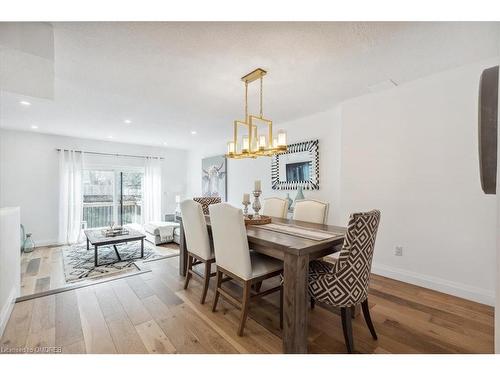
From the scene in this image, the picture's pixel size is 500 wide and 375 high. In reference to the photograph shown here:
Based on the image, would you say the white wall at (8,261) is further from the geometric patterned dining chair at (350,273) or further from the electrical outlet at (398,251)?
the electrical outlet at (398,251)

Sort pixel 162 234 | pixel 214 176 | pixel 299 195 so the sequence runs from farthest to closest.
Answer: pixel 214 176
pixel 162 234
pixel 299 195

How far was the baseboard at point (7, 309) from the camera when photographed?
1704 mm

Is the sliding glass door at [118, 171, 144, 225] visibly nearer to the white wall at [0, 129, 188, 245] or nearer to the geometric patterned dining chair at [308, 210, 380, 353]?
the white wall at [0, 129, 188, 245]

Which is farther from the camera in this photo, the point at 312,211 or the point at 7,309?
the point at 312,211

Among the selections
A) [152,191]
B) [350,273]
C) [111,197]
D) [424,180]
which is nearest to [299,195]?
[424,180]

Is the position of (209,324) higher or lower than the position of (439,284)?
lower

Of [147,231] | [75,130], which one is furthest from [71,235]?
[75,130]

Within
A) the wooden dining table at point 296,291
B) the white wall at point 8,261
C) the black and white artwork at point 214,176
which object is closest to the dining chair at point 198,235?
the wooden dining table at point 296,291

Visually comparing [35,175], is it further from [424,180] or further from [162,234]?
[424,180]

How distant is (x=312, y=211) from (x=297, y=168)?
1.21 metres

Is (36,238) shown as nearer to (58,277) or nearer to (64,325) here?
(58,277)

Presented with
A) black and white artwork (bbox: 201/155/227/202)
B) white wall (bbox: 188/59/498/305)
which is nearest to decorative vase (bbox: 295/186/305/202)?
white wall (bbox: 188/59/498/305)

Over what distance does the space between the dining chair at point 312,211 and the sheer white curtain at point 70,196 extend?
188 inches

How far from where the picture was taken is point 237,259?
175 cm
